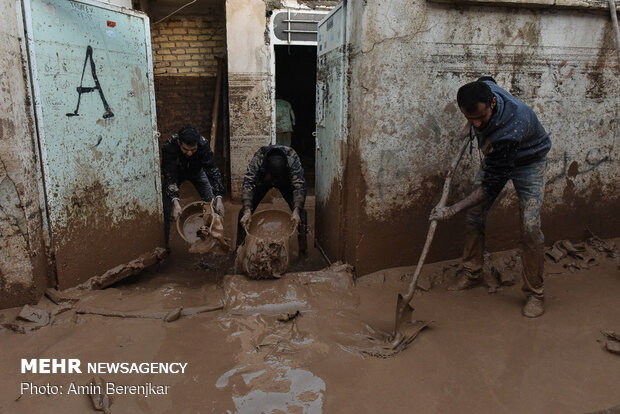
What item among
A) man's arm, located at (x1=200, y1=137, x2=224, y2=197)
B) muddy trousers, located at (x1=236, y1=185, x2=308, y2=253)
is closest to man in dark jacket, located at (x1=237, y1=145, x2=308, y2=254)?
muddy trousers, located at (x1=236, y1=185, x2=308, y2=253)

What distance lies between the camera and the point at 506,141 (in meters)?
3.11

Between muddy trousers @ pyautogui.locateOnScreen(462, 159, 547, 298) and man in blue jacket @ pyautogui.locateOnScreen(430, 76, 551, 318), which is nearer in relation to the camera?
man in blue jacket @ pyautogui.locateOnScreen(430, 76, 551, 318)

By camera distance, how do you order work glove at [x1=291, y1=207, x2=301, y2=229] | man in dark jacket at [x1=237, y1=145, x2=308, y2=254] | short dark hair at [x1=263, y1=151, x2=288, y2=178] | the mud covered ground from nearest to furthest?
the mud covered ground < work glove at [x1=291, y1=207, x2=301, y2=229] < man in dark jacket at [x1=237, y1=145, x2=308, y2=254] < short dark hair at [x1=263, y1=151, x2=288, y2=178]

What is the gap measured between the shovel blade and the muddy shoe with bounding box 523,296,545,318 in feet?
3.14

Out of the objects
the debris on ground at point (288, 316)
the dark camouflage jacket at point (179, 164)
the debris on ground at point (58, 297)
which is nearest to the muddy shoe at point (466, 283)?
the debris on ground at point (288, 316)

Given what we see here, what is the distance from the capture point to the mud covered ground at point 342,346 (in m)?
2.60

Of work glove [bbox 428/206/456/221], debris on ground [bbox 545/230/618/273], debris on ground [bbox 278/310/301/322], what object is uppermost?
work glove [bbox 428/206/456/221]

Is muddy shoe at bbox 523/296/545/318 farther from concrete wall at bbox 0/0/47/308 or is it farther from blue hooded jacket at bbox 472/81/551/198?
concrete wall at bbox 0/0/47/308

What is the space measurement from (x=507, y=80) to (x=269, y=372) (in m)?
3.04

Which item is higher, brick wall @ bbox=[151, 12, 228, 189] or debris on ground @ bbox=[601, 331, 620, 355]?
brick wall @ bbox=[151, 12, 228, 189]

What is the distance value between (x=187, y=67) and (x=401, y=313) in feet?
21.1

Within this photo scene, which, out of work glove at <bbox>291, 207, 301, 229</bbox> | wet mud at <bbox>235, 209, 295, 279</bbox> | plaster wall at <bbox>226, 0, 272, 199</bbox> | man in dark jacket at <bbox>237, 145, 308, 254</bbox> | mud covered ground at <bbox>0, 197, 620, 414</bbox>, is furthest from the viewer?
plaster wall at <bbox>226, 0, 272, 199</bbox>

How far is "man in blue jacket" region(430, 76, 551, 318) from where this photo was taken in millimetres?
3117

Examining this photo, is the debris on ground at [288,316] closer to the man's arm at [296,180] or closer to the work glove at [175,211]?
the man's arm at [296,180]
